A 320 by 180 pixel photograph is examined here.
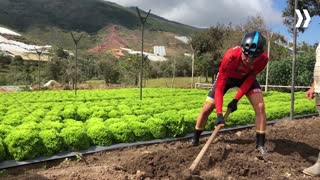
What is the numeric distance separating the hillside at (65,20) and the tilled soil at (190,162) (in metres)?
91.3

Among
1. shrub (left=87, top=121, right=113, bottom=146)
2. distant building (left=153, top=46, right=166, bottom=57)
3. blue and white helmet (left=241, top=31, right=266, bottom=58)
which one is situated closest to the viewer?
blue and white helmet (left=241, top=31, right=266, bottom=58)

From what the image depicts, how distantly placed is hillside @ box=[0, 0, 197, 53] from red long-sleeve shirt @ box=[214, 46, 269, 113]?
3618 inches

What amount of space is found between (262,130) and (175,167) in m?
1.68

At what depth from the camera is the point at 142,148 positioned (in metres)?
7.26

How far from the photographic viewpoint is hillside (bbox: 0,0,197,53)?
107 meters

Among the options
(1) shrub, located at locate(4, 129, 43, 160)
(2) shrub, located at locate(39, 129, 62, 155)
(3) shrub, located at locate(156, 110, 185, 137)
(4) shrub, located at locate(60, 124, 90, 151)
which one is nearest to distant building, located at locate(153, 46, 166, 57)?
(3) shrub, located at locate(156, 110, 185, 137)

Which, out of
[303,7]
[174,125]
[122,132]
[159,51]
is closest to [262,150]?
[174,125]

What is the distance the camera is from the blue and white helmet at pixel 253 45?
5.54 meters

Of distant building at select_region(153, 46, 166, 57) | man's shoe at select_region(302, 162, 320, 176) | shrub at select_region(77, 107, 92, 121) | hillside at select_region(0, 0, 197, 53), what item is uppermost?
hillside at select_region(0, 0, 197, 53)

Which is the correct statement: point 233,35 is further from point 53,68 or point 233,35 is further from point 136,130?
point 136,130

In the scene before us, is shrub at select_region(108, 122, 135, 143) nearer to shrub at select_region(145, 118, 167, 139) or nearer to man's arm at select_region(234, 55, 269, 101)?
shrub at select_region(145, 118, 167, 139)

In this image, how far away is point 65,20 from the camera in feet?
427

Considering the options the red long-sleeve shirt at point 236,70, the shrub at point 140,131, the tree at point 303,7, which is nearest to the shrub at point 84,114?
the shrub at point 140,131

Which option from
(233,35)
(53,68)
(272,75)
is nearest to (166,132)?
(272,75)
